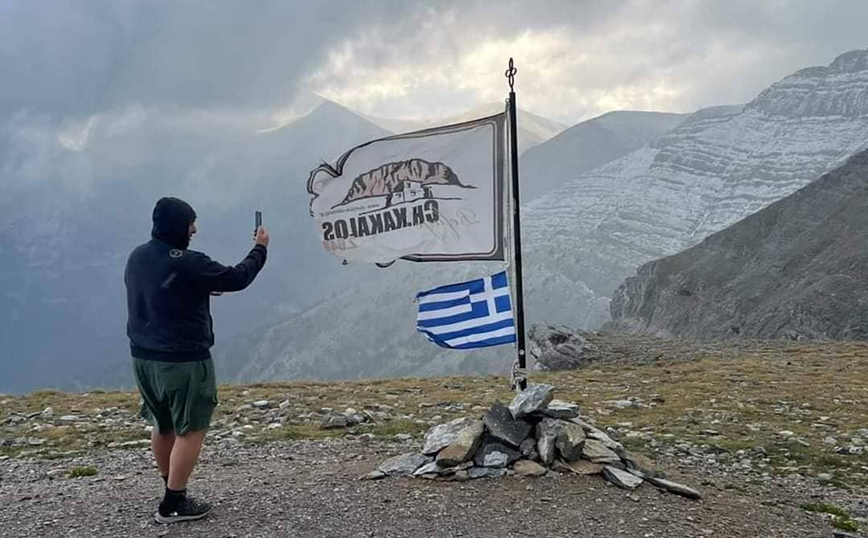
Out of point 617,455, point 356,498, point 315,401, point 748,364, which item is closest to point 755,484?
point 617,455

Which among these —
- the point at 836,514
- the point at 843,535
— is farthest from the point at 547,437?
the point at 836,514

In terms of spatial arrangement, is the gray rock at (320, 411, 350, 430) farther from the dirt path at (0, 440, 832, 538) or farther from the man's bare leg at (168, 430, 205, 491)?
the man's bare leg at (168, 430, 205, 491)

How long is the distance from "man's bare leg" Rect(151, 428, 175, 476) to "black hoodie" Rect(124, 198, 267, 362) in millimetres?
885

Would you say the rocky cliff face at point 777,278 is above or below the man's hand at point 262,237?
below

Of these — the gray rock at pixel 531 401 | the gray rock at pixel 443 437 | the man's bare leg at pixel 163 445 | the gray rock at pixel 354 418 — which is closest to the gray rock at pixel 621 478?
the gray rock at pixel 531 401

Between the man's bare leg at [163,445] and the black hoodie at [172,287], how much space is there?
885 mm

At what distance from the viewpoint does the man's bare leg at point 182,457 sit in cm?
700

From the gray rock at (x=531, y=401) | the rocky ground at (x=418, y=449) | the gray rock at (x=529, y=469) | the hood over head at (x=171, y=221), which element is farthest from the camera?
the gray rock at (x=531, y=401)

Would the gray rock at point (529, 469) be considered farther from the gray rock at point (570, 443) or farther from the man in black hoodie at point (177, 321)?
the man in black hoodie at point (177, 321)

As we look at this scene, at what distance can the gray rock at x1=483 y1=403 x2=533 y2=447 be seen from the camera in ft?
28.9

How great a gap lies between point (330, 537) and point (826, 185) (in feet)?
308

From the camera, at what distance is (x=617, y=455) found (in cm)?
872

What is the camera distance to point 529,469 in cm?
844

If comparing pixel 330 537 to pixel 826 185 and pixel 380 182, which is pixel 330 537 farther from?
pixel 826 185
